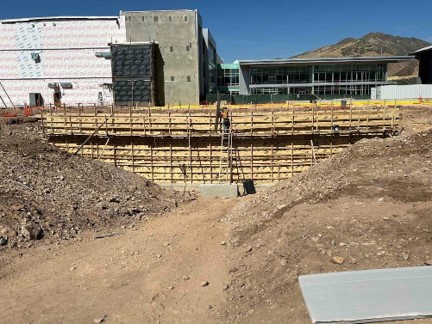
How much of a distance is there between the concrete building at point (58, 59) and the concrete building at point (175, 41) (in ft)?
7.50

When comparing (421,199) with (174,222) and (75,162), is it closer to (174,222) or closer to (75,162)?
(174,222)

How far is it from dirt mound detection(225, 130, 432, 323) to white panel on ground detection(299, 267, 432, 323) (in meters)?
0.43

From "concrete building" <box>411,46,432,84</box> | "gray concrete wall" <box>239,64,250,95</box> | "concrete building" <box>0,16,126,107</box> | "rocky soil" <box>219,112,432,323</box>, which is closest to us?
"rocky soil" <box>219,112,432,323</box>

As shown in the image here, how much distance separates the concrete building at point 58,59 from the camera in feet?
169

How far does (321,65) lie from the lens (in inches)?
2370

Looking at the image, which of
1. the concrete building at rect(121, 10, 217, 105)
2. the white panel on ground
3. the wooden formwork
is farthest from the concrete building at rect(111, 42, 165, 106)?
the white panel on ground

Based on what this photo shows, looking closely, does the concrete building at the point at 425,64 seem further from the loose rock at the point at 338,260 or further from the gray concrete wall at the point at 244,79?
the loose rock at the point at 338,260

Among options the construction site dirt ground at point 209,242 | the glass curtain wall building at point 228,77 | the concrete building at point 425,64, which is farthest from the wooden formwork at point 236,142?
the glass curtain wall building at point 228,77

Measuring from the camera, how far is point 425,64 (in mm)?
61625

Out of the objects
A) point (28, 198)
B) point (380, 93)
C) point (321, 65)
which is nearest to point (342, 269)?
point (28, 198)

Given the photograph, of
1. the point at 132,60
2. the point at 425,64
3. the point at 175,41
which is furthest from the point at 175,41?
the point at 425,64

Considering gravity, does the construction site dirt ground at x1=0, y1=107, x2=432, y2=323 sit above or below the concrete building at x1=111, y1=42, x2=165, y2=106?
below

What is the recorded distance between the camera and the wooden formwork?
2327 cm

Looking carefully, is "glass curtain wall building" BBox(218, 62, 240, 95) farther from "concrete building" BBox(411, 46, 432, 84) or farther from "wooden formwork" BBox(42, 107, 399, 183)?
"wooden formwork" BBox(42, 107, 399, 183)
